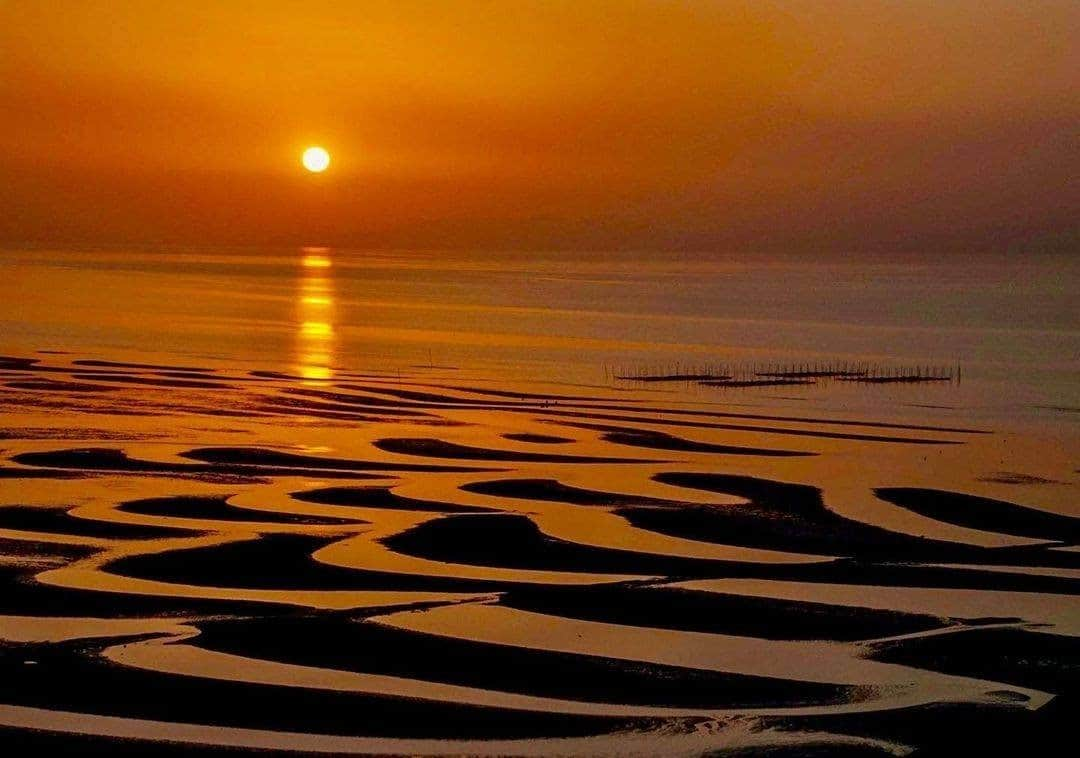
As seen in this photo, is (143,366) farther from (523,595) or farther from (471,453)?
(523,595)

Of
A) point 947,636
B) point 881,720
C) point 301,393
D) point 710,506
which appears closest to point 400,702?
point 881,720

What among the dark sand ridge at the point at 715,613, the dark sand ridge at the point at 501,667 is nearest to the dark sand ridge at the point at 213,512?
the dark sand ridge at the point at 715,613

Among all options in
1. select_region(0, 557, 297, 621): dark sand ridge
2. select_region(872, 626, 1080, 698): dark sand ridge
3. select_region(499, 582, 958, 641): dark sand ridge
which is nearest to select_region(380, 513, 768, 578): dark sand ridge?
select_region(499, 582, 958, 641): dark sand ridge

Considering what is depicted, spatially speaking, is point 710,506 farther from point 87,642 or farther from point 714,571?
point 87,642

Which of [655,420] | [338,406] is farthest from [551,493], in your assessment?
[338,406]

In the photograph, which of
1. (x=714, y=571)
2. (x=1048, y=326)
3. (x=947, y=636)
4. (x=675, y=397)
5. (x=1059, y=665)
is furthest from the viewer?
(x=1048, y=326)

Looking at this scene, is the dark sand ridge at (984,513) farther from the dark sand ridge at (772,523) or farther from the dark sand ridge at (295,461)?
the dark sand ridge at (295,461)
